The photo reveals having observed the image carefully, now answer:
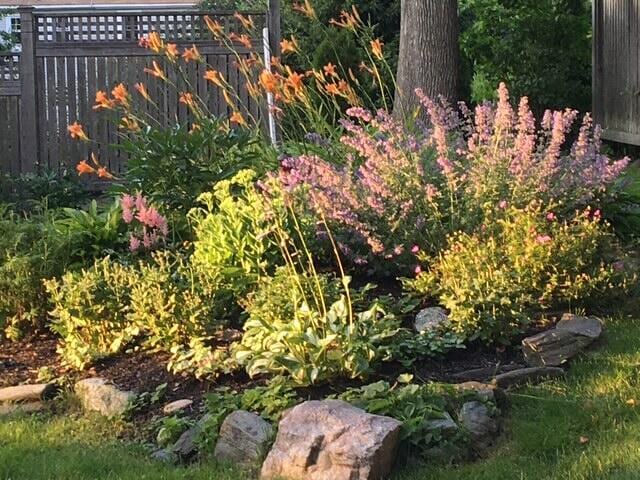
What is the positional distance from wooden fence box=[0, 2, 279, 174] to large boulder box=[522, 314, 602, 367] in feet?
20.0

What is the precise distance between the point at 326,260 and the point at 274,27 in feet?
16.0

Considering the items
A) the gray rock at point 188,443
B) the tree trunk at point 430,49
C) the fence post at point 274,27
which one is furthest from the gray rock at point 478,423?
the fence post at point 274,27

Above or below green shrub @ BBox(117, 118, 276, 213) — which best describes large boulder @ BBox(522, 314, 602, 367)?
below

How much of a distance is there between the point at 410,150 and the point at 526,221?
965mm

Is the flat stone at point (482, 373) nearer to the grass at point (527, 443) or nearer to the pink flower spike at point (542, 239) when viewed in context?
the grass at point (527, 443)

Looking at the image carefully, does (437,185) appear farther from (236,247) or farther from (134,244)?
(134,244)

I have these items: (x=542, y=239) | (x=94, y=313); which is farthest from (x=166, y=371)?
(x=542, y=239)

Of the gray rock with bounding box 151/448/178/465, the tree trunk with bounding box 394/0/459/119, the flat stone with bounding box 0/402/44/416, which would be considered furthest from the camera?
the tree trunk with bounding box 394/0/459/119

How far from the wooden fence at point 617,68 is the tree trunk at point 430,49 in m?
2.51

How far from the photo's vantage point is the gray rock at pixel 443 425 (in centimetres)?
346

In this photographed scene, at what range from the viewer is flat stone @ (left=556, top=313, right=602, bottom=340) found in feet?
14.3

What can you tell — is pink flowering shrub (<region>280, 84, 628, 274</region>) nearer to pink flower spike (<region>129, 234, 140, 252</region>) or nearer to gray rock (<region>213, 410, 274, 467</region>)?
pink flower spike (<region>129, 234, 140, 252</region>)

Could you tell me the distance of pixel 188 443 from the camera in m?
3.70

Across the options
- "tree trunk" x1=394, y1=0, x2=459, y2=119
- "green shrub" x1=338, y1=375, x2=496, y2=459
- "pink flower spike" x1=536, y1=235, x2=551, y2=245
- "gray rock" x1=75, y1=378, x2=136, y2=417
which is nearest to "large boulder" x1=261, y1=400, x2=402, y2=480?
"green shrub" x1=338, y1=375, x2=496, y2=459
